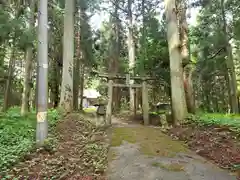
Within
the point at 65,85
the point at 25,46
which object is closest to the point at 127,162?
the point at 25,46

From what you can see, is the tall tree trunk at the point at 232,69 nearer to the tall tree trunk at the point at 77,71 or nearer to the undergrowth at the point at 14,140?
the tall tree trunk at the point at 77,71

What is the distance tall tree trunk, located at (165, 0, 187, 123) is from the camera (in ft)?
30.5

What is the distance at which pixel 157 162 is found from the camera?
5.11 meters

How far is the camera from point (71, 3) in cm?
1087

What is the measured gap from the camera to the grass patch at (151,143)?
5895 mm

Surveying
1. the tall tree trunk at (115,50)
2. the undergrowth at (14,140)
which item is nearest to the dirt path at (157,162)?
the undergrowth at (14,140)

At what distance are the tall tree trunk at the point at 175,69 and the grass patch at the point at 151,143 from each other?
2.04 m

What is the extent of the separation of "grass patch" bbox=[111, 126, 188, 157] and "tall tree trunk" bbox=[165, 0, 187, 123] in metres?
2.04

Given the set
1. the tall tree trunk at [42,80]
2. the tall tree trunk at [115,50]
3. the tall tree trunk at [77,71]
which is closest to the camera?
the tall tree trunk at [42,80]

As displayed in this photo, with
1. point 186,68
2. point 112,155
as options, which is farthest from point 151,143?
point 186,68

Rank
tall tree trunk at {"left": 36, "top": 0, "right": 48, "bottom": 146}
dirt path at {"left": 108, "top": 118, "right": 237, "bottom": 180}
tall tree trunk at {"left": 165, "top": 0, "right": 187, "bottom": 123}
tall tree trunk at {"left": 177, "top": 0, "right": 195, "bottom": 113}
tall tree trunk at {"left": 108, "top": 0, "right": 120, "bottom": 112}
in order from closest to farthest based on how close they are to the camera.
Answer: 1. dirt path at {"left": 108, "top": 118, "right": 237, "bottom": 180}
2. tall tree trunk at {"left": 36, "top": 0, "right": 48, "bottom": 146}
3. tall tree trunk at {"left": 165, "top": 0, "right": 187, "bottom": 123}
4. tall tree trunk at {"left": 177, "top": 0, "right": 195, "bottom": 113}
5. tall tree trunk at {"left": 108, "top": 0, "right": 120, "bottom": 112}

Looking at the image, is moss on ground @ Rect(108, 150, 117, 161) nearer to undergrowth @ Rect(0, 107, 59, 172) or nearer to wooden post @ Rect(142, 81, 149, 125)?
undergrowth @ Rect(0, 107, 59, 172)

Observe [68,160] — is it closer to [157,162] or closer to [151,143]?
[157,162]

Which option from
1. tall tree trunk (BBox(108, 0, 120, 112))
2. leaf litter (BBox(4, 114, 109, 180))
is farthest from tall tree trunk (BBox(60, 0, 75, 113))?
tall tree trunk (BBox(108, 0, 120, 112))
